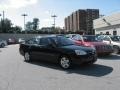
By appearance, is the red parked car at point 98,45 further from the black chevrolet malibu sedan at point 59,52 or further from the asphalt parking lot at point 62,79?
the asphalt parking lot at point 62,79

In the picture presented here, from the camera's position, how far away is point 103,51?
14.7 meters

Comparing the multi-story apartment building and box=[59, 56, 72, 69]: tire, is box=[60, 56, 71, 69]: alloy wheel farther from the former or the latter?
the multi-story apartment building

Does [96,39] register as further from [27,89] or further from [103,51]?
[27,89]

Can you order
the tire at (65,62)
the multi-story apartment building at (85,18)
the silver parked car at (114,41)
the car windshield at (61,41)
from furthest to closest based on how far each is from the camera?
the multi-story apartment building at (85,18) < the silver parked car at (114,41) < the car windshield at (61,41) < the tire at (65,62)

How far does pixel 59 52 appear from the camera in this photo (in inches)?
429

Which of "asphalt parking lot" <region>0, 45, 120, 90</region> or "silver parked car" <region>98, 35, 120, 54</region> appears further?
"silver parked car" <region>98, 35, 120, 54</region>

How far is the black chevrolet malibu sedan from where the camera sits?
406 inches

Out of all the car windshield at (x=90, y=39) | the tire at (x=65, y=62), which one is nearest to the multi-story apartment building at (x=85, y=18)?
the car windshield at (x=90, y=39)

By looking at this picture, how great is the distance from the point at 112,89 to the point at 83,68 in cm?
389

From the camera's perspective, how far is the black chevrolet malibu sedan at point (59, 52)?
10314mm

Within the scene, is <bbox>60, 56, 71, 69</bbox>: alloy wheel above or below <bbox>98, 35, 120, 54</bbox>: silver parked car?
below

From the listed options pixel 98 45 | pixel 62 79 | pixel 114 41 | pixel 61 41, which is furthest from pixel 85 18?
pixel 62 79

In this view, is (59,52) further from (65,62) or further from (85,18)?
(85,18)

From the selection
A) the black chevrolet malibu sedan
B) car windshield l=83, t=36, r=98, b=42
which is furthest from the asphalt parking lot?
car windshield l=83, t=36, r=98, b=42
